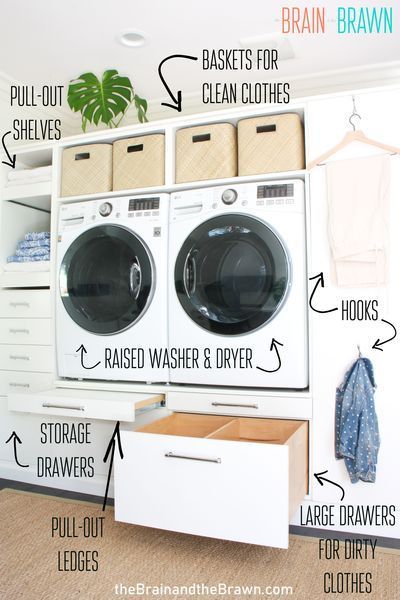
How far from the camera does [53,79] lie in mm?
2994

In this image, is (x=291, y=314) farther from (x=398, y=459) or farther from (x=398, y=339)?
(x=398, y=459)

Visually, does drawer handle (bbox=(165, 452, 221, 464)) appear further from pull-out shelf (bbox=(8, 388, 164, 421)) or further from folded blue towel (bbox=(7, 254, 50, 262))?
folded blue towel (bbox=(7, 254, 50, 262))

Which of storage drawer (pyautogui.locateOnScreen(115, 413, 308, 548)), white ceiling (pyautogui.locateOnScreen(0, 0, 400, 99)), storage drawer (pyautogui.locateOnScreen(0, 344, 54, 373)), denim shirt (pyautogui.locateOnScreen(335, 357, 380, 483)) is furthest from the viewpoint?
storage drawer (pyautogui.locateOnScreen(0, 344, 54, 373))

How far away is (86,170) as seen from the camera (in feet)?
8.31

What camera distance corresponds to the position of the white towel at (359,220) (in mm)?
1966

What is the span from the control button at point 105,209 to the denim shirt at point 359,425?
1.31 m

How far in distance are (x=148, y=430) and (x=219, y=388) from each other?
0.39m

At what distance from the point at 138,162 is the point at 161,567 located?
170 centimetres

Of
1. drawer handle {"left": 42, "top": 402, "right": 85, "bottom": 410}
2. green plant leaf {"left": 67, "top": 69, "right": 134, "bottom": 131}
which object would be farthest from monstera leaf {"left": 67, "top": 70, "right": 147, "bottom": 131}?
drawer handle {"left": 42, "top": 402, "right": 85, "bottom": 410}

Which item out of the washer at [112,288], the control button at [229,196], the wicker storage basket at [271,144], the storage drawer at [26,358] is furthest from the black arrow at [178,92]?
the storage drawer at [26,358]

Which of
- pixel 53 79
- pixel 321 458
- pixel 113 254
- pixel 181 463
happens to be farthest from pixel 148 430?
pixel 53 79

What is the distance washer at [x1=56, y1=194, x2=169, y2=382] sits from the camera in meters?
2.33

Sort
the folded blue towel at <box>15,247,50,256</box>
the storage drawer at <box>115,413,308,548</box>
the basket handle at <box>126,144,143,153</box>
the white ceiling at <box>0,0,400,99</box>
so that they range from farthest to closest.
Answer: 1. the folded blue towel at <box>15,247,50,256</box>
2. the basket handle at <box>126,144,143,153</box>
3. the white ceiling at <box>0,0,400,99</box>
4. the storage drawer at <box>115,413,308,548</box>

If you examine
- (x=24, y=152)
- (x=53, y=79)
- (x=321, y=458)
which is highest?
(x=53, y=79)
